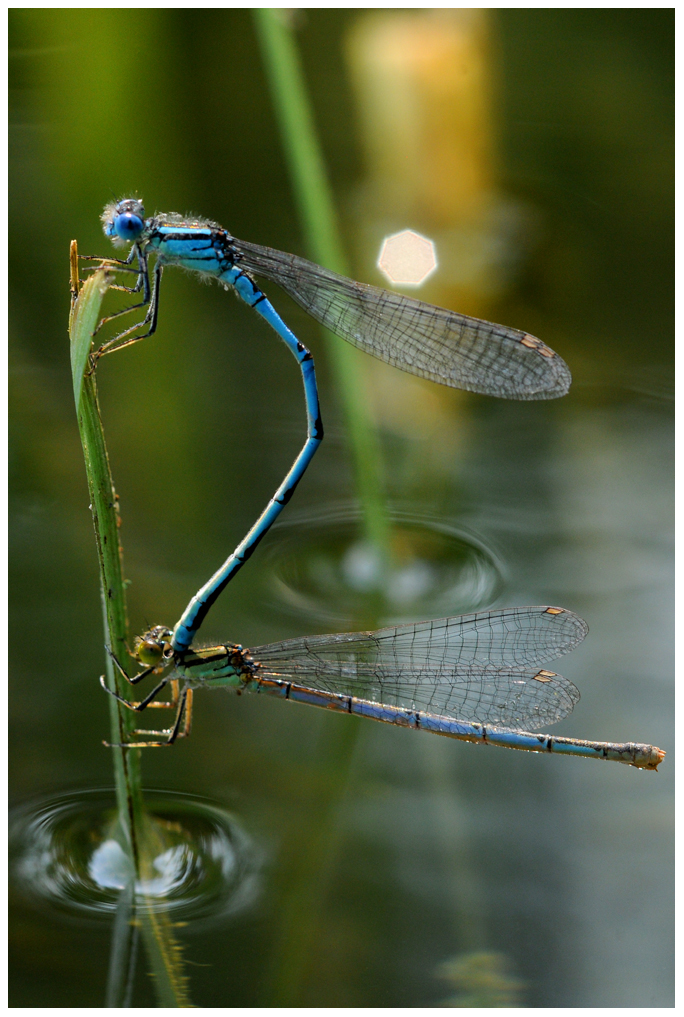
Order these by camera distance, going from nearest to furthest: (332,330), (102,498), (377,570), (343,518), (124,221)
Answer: (102,498), (124,221), (332,330), (377,570), (343,518)

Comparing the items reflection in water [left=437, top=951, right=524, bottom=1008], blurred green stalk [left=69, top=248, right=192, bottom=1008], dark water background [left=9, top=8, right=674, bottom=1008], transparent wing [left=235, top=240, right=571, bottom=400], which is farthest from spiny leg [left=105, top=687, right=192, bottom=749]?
transparent wing [left=235, top=240, right=571, bottom=400]

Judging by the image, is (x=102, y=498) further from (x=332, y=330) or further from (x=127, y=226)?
(x=332, y=330)

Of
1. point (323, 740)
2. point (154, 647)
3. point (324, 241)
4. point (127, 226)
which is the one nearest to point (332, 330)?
point (324, 241)

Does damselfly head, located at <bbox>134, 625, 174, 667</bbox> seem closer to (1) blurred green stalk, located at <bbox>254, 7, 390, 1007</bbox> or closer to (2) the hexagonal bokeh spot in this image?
(1) blurred green stalk, located at <bbox>254, 7, 390, 1007</bbox>

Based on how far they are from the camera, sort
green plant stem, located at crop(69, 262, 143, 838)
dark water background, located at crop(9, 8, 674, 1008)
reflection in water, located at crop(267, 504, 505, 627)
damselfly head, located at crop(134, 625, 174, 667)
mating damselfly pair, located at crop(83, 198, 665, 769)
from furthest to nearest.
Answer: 1. reflection in water, located at crop(267, 504, 505, 627)
2. mating damselfly pair, located at crop(83, 198, 665, 769)
3. damselfly head, located at crop(134, 625, 174, 667)
4. dark water background, located at crop(9, 8, 674, 1008)
5. green plant stem, located at crop(69, 262, 143, 838)

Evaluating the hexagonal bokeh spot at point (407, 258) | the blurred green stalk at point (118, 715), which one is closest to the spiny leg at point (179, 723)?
the blurred green stalk at point (118, 715)

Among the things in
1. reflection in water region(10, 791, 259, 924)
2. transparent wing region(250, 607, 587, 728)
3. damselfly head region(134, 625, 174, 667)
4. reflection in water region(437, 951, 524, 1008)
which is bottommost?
reflection in water region(437, 951, 524, 1008)

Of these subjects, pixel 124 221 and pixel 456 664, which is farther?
pixel 456 664
